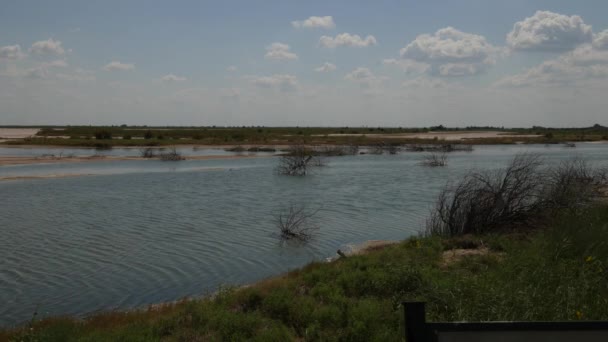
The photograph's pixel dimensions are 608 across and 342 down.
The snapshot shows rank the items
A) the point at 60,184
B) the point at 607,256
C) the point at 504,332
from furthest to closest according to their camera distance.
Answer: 1. the point at 60,184
2. the point at 607,256
3. the point at 504,332

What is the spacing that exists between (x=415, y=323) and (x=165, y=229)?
1736 centimetres

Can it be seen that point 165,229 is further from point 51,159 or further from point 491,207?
point 51,159

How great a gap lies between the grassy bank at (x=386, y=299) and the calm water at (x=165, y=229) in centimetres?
266

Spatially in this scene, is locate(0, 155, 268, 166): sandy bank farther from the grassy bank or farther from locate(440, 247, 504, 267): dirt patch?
locate(440, 247, 504, 267): dirt patch

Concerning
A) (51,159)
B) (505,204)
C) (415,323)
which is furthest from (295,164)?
(415,323)

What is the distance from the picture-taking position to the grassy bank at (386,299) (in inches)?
268

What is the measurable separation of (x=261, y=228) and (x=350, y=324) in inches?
468

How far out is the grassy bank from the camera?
22.4 ft

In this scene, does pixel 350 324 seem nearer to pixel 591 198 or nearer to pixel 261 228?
pixel 591 198

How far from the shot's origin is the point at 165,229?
18.9m

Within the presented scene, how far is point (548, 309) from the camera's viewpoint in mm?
6539

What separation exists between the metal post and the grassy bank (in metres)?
4.27

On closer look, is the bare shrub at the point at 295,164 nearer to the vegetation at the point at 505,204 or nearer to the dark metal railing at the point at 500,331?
the vegetation at the point at 505,204

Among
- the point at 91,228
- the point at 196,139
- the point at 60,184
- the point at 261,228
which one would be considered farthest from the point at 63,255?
the point at 196,139
